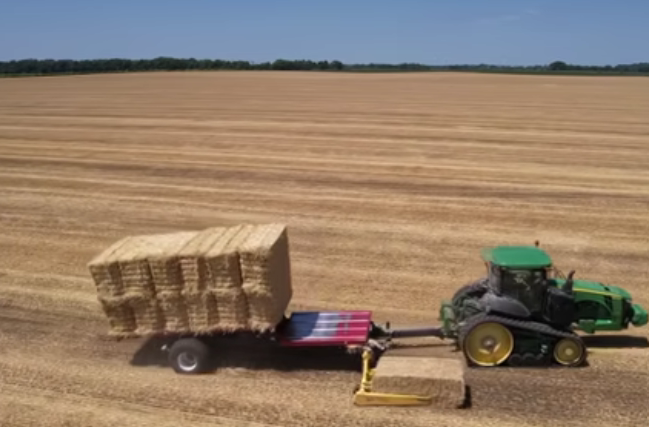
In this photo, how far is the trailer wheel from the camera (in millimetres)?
10000

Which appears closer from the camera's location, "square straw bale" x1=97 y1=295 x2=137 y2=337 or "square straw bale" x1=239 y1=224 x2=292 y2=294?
"square straw bale" x1=239 y1=224 x2=292 y2=294

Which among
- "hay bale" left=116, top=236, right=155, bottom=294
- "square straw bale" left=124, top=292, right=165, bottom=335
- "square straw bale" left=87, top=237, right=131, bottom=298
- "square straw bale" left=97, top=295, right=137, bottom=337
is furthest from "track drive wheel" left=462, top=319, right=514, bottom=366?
"square straw bale" left=87, top=237, right=131, bottom=298

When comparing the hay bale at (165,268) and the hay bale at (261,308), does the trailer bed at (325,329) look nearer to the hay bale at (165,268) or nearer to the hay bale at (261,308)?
the hay bale at (261,308)

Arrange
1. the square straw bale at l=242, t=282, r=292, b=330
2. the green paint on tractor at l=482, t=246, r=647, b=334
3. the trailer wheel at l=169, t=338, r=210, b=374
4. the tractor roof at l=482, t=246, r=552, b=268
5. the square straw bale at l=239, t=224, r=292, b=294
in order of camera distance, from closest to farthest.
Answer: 1. the square straw bale at l=239, t=224, r=292, b=294
2. the square straw bale at l=242, t=282, r=292, b=330
3. the tractor roof at l=482, t=246, r=552, b=268
4. the trailer wheel at l=169, t=338, r=210, b=374
5. the green paint on tractor at l=482, t=246, r=647, b=334

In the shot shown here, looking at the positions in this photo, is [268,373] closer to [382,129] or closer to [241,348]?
[241,348]

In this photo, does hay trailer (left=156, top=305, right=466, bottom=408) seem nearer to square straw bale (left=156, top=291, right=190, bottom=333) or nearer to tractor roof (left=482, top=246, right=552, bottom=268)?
square straw bale (left=156, top=291, right=190, bottom=333)

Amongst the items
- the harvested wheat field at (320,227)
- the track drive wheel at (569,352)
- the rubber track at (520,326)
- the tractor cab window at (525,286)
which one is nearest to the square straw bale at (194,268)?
the harvested wheat field at (320,227)

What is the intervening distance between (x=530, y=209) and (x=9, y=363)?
551 inches

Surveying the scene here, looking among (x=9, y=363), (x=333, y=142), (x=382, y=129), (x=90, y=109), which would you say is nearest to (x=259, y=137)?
(x=333, y=142)

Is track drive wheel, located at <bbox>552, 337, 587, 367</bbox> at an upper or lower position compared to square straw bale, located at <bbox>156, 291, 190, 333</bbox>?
lower

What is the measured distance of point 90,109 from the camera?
49.5 metres

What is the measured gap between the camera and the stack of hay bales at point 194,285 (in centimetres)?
959

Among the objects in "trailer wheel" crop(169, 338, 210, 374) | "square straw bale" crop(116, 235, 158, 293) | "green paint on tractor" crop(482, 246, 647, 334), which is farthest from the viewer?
"green paint on tractor" crop(482, 246, 647, 334)

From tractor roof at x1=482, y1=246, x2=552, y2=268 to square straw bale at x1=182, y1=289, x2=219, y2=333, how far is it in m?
4.00
